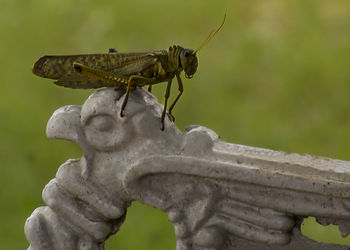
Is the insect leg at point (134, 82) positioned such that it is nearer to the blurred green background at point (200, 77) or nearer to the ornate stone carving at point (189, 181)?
the ornate stone carving at point (189, 181)

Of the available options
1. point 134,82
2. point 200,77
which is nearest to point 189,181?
point 134,82

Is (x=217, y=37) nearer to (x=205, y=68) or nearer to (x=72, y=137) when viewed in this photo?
(x=205, y=68)

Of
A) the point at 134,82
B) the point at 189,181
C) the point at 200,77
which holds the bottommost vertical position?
the point at 200,77

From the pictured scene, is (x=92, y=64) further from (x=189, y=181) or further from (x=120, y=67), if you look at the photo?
(x=189, y=181)

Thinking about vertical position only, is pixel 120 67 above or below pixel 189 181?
above

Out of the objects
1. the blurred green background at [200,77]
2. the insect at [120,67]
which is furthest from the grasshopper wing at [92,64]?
the blurred green background at [200,77]

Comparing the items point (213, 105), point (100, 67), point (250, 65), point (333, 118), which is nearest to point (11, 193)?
point (213, 105)
